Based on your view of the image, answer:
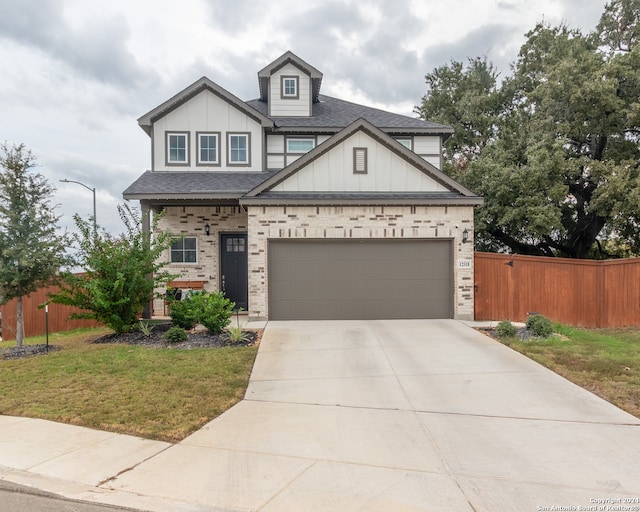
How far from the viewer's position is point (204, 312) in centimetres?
1052

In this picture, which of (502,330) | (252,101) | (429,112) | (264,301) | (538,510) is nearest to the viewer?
(538,510)

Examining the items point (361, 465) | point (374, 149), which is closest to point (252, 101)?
point (374, 149)

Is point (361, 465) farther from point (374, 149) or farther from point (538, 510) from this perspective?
point (374, 149)

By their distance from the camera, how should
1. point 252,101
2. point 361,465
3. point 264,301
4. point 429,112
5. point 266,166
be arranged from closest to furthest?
point 361,465 < point 264,301 < point 266,166 < point 252,101 < point 429,112

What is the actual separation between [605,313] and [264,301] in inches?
400

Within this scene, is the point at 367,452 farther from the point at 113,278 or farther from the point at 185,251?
the point at 185,251

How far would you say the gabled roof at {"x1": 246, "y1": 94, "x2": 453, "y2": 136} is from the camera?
651 inches

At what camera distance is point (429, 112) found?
A: 25562 mm

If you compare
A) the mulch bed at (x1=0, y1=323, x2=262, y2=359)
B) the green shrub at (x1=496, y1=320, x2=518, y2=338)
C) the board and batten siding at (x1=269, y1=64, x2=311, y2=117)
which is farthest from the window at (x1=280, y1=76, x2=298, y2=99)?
the green shrub at (x1=496, y1=320, x2=518, y2=338)

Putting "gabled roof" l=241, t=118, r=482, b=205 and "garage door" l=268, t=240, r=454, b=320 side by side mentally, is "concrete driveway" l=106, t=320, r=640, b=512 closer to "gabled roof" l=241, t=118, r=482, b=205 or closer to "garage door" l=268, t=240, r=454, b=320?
"garage door" l=268, t=240, r=454, b=320

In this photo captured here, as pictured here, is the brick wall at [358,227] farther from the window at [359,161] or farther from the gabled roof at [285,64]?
the gabled roof at [285,64]

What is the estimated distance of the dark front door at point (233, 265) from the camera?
15.2 metres

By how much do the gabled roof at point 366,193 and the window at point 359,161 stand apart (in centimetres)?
51

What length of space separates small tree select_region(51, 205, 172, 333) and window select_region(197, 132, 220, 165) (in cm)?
555
